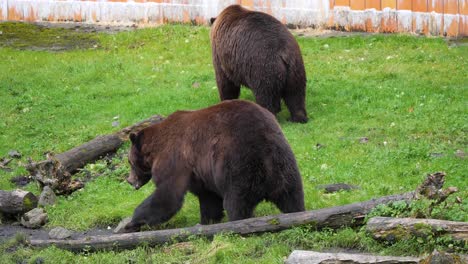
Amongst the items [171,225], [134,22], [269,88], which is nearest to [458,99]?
[269,88]

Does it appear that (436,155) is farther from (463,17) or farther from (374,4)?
(374,4)

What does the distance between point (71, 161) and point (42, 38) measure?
8.23 m

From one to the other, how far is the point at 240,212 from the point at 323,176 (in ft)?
8.37

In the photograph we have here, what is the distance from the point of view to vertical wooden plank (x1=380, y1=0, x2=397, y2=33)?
1928 centimetres

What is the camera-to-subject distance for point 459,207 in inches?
341

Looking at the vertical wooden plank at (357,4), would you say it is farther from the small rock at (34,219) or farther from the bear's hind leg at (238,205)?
the bear's hind leg at (238,205)

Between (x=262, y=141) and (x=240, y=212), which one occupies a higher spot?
(x=262, y=141)

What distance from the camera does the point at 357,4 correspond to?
770 inches

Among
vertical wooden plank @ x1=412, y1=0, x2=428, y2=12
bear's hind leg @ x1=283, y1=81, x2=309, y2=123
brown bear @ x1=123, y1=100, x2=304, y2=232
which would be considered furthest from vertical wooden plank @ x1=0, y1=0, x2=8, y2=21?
brown bear @ x1=123, y1=100, x2=304, y2=232

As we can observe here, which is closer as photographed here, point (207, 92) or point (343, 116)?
point (343, 116)

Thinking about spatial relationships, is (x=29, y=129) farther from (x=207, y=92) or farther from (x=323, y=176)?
(x=323, y=176)

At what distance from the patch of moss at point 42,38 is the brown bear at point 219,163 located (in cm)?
1022

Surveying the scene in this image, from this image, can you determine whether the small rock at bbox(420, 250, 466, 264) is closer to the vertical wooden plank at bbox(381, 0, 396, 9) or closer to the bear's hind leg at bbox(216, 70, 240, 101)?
the bear's hind leg at bbox(216, 70, 240, 101)

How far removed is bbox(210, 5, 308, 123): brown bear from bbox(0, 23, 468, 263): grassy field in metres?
0.46
